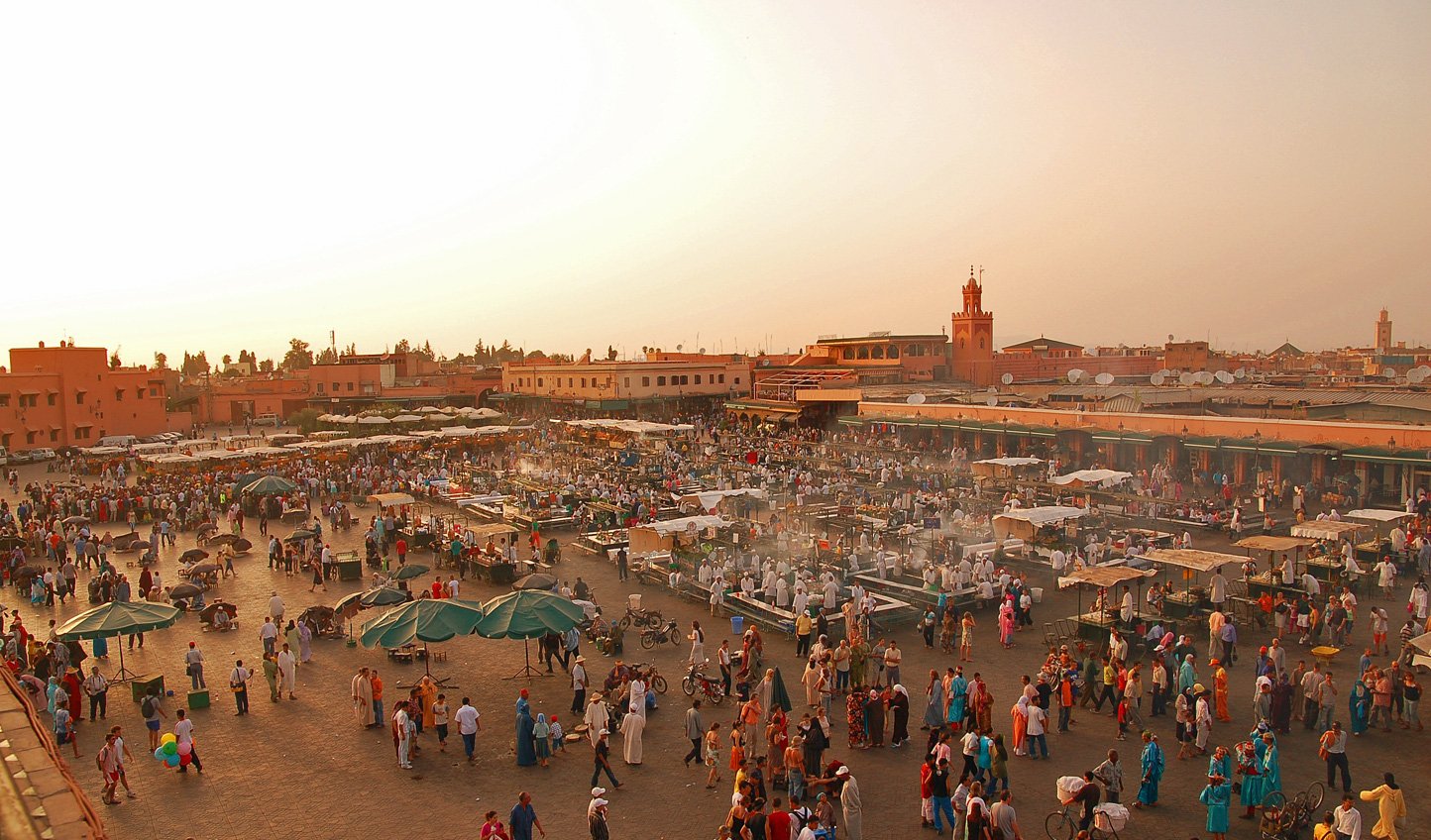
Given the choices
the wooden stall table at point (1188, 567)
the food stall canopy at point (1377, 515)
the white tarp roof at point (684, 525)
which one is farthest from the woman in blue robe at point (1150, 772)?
the food stall canopy at point (1377, 515)

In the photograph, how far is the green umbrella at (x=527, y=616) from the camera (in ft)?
46.3

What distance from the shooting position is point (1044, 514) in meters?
22.0

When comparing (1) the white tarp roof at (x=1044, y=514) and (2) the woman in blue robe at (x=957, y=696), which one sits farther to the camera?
(1) the white tarp roof at (x=1044, y=514)

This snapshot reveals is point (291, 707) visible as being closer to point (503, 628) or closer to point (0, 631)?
point (503, 628)

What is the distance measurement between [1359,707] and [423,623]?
13401 millimetres

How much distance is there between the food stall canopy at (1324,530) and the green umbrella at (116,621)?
890 inches

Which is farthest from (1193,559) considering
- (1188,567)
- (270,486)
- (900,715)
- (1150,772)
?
(270,486)

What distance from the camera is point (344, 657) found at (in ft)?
55.0

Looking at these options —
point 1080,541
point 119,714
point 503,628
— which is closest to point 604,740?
point 503,628

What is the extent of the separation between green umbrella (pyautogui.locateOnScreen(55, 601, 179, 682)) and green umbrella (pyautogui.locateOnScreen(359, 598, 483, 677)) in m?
3.72

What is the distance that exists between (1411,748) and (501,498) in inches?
1037

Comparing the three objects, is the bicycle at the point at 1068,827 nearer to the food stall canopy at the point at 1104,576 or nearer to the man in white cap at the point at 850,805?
the man in white cap at the point at 850,805

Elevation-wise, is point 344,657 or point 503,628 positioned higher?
point 503,628

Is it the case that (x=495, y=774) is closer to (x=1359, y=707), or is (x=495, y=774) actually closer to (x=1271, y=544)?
(x=1359, y=707)
